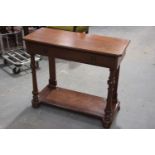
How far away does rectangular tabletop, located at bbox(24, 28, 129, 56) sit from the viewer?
1.84m

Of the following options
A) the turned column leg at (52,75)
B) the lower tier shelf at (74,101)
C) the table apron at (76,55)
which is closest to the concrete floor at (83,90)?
the lower tier shelf at (74,101)

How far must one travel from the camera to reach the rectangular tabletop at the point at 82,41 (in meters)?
1.84

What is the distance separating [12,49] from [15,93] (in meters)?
1.02

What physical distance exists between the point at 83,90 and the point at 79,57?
83cm

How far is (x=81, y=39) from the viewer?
6.71 feet

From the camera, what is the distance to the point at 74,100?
2387mm

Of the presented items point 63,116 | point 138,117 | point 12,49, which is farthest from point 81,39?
point 12,49

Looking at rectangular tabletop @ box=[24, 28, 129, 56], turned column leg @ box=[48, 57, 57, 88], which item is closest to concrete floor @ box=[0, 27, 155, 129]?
turned column leg @ box=[48, 57, 57, 88]

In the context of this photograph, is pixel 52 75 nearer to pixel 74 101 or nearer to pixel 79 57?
pixel 74 101

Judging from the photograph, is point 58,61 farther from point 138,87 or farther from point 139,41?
point 139,41

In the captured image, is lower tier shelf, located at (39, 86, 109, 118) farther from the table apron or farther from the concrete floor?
the table apron

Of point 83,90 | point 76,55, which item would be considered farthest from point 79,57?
point 83,90

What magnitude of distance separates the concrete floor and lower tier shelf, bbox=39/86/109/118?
2.8 inches

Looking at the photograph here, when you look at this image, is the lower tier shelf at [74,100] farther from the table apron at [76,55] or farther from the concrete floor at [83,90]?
the table apron at [76,55]
